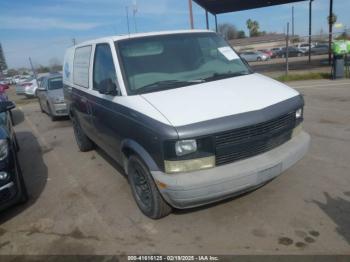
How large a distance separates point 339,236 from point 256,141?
3.98 feet

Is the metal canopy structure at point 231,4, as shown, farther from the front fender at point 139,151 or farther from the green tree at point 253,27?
the green tree at point 253,27

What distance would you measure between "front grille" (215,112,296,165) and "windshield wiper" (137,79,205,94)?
1.03m

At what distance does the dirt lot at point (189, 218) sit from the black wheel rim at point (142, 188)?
0.61 ft

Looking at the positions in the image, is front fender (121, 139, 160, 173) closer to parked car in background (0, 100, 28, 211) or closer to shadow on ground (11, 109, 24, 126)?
parked car in background (0, 100, 28, 211)

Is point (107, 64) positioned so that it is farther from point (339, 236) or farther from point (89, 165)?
point (339, 236)

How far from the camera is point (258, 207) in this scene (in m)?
3.95

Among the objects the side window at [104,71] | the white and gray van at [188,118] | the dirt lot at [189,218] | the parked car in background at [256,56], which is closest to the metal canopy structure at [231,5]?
the side window at [104,71]

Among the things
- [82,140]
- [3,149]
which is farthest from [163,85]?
[82,140]

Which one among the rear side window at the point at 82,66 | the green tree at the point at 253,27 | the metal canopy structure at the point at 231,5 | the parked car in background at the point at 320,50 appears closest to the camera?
the rear side window at the point at 82,66

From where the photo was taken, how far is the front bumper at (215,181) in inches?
125

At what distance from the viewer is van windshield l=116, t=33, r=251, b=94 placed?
159 inches

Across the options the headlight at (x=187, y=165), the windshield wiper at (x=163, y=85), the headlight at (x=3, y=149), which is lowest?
A: the headlight at (x=187, y=165)

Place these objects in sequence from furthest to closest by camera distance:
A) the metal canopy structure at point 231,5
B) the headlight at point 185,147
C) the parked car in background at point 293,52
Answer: the parked car in background at point 293,52 → the metal canopy structure at point 231,5 → the headlight at point 185,147

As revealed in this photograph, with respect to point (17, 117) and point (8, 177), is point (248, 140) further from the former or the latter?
point (17, 117)
